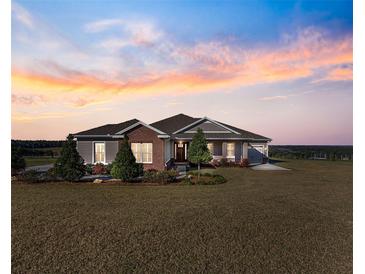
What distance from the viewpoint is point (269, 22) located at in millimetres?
11141

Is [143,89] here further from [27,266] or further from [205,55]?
[27,266]

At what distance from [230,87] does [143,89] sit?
640 centimetres

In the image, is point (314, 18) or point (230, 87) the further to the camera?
point (230, 87)

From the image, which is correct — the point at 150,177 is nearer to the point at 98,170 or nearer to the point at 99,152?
the point at 98,170

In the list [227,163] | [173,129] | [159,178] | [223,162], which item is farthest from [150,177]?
[173,129]

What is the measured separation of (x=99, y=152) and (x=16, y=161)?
5913 millimetres

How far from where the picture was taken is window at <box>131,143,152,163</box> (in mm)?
19938

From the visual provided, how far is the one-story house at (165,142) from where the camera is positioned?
1981 cm

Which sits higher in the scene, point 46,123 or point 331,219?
point 46,123

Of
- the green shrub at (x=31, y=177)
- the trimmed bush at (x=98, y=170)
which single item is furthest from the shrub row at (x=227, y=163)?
the green shrub at (x=31, y=177)

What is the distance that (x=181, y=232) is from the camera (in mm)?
6438

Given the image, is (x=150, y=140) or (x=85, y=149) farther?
(x=85, y=149)

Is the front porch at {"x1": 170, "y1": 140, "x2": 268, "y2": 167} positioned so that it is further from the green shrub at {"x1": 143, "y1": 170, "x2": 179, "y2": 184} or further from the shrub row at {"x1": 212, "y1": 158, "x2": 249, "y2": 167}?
the green shrub at {"x1": 143, "y1": 170, "x2": 179, "y2": 184}
